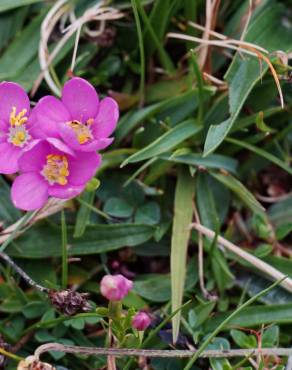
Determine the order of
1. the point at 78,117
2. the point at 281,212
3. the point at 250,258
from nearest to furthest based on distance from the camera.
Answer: the point at 78,117 < the point at 250,258 < the point at 281,212

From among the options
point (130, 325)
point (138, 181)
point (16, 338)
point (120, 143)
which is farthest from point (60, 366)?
point (120, 143)

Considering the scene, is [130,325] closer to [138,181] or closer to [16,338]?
A: [16,338]

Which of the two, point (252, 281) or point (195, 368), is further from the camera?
point (252, 281)

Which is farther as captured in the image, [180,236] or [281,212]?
[281,212]

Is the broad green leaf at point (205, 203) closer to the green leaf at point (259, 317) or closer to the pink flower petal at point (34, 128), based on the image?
the green leaf at point (259, 317)

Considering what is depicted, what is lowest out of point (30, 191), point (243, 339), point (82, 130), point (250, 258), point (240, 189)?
point (243, 339)

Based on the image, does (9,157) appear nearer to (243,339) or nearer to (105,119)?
(105,119)

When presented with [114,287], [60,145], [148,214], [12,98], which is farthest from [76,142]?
[148,214]

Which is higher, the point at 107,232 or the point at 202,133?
the point at 202,133
